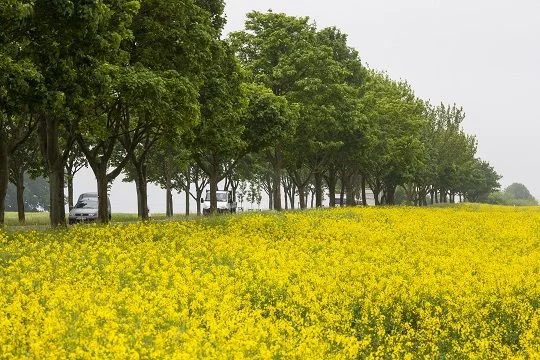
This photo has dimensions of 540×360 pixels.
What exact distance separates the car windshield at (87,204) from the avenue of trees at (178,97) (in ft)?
9.86

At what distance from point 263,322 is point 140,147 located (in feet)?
140

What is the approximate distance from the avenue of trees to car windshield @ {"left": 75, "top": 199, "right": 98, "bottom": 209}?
3006mm

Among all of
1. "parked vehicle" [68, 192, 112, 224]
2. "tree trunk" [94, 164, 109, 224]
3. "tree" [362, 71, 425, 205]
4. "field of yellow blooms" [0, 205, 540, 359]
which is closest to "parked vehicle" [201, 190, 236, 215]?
"tree" [362, 71, 425, 205]

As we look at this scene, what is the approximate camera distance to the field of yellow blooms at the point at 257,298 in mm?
9664

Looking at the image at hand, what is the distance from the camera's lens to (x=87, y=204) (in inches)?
1702

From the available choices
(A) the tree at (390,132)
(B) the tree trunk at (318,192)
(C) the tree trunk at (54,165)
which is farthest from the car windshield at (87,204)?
(A) the tree at (390,132)

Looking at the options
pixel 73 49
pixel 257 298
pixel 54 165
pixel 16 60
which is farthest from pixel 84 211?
pixel 257 298

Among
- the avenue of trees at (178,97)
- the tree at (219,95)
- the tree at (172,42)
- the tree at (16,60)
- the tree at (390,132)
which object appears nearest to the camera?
the tree at (16,60)

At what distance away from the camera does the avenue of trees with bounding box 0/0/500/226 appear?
2159 cm

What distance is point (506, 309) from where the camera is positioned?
14656 mm

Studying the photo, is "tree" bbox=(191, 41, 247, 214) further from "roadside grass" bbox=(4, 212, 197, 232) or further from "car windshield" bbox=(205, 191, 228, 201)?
"car windshield" bbox=(205, 191, 228, 201)

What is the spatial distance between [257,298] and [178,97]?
1232 centimetres

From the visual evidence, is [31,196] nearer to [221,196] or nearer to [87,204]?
[221,196]

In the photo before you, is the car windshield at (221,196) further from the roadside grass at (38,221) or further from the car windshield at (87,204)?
the car windshield at (87,204)
